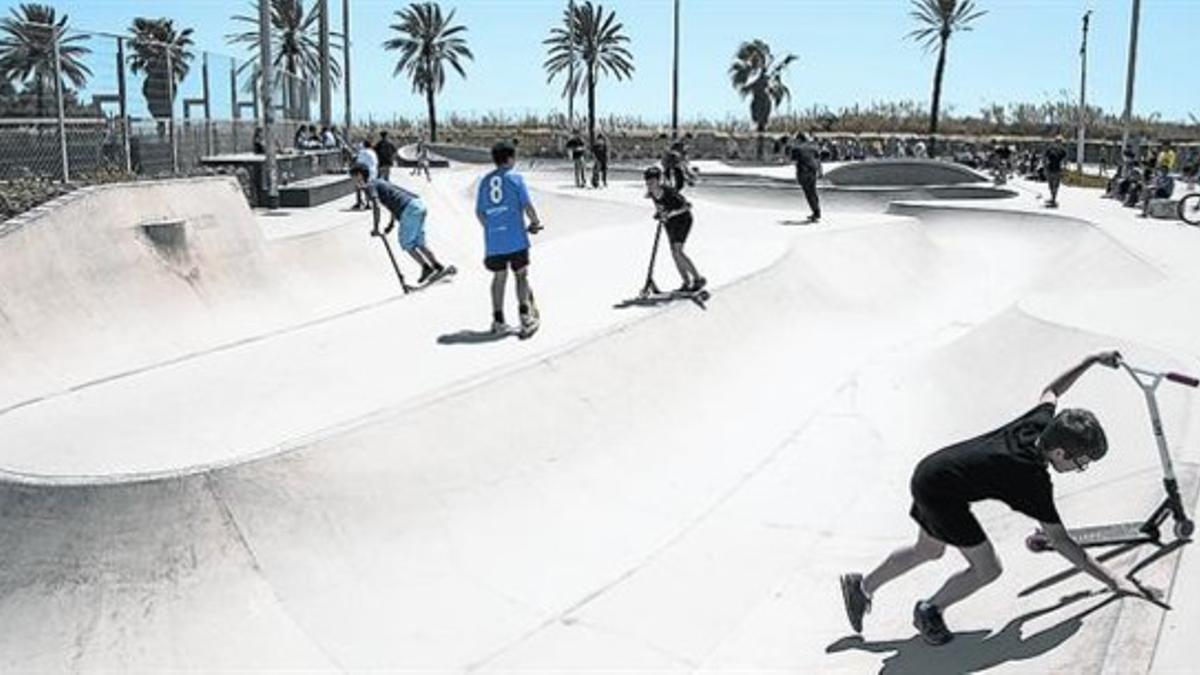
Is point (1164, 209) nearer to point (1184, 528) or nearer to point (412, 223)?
point (412, 223)

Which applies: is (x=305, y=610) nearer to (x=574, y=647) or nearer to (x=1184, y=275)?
(x=574, y=647)

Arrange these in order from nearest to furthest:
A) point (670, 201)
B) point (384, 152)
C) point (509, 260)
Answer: point (509, 260)
point (670, 201)
point (384, 152)

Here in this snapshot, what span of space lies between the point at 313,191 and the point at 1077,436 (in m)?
20.0

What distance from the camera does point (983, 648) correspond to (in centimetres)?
514

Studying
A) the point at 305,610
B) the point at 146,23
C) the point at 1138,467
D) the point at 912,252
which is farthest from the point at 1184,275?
the point at 146,23

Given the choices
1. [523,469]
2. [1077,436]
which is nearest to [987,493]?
[1077,436]

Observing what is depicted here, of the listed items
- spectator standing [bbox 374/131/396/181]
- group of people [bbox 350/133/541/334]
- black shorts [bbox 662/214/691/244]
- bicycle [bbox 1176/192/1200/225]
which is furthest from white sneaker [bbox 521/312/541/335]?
bicycle [bbox 1176/192/1200/225]

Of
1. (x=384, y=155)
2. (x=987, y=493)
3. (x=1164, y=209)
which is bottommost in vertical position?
(x=987, y=493)

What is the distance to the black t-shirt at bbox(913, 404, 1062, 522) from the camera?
478cm

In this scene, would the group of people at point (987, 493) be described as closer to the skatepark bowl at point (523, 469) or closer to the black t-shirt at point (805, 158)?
the skatepark bowl at point (523, 469)

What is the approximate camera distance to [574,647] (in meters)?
6.23

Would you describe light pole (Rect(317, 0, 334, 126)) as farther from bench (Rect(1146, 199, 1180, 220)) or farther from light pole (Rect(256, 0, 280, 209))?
bench (Rect(1146, 199, 1180, 220))

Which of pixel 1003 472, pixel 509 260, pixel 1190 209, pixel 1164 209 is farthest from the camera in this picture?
pixel 1164 209

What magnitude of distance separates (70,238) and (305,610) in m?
8.68
